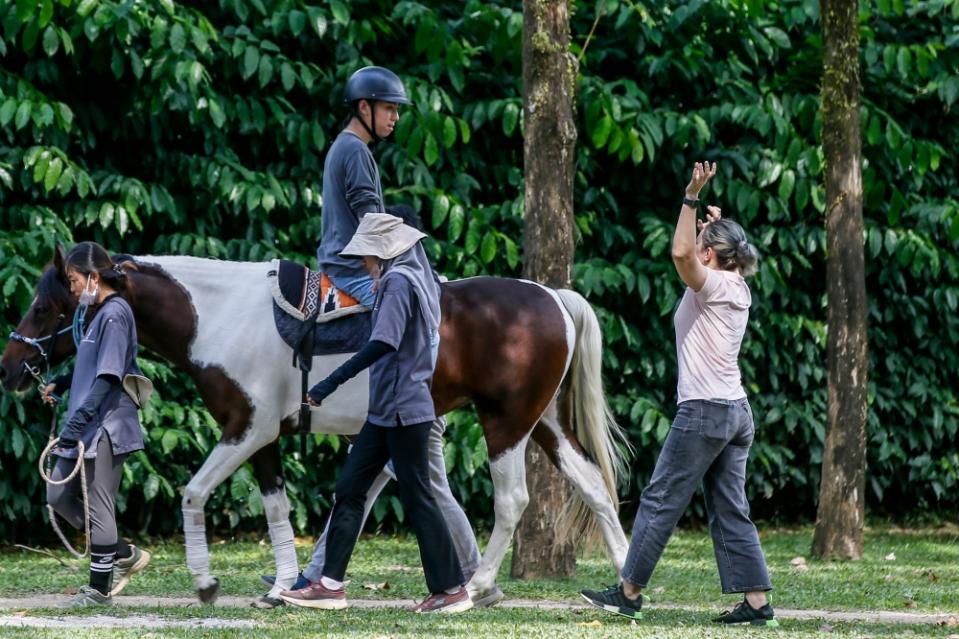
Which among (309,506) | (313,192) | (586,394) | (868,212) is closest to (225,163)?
(313,192)

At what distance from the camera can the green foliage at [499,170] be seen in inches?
390

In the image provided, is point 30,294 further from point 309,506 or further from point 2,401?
point 309,506

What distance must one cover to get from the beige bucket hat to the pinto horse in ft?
2.83

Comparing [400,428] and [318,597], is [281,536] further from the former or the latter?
[400,428]

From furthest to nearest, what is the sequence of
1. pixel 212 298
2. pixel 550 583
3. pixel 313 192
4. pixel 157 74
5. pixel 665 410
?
pixel 665 410
pixel 313 192
pixel 157 74
pixel 550 583
pixel 212 298

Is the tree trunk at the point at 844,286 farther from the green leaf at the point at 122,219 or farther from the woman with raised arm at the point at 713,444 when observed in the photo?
the green leaf at the point at 122,219

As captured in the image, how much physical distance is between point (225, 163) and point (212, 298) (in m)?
3.09

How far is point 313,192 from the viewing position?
34.2 feet

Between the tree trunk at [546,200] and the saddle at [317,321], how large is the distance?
5.16 ft

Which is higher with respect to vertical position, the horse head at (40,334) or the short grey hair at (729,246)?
the short grey hair at (729,246)

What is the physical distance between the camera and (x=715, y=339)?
6406mm

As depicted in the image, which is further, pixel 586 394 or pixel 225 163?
pixel 225 163

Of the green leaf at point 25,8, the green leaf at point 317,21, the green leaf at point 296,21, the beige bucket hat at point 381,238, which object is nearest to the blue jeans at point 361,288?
the beige bucket hat at point 381,238

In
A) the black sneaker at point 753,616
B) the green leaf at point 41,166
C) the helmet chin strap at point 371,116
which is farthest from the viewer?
the green leaf at point 41,166
